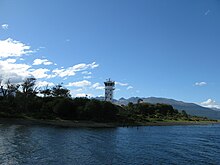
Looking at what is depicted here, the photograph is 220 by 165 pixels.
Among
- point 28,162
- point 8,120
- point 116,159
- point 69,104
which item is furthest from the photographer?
point 69,104

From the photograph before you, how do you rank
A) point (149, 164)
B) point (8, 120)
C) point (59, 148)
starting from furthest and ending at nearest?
point (8, 120), point (59, 148), point (149, 164)

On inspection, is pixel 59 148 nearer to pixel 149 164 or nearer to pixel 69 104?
pixel 149 164

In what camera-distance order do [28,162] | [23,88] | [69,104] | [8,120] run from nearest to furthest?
[28,162] < [8,120] < [69,104] < [23,88]

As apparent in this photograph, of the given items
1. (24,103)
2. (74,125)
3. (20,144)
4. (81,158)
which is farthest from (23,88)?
(81,158)

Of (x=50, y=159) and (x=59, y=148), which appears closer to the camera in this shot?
(x=50, y=159)

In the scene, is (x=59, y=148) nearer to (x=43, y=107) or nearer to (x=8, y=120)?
(x=8, y=120)

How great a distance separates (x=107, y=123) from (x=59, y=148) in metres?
84.6

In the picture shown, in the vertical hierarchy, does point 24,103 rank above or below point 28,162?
above

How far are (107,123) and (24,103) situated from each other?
4031cm

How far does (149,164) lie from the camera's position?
178 feet

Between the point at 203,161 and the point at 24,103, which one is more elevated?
the point at 24,103

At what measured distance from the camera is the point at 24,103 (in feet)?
507

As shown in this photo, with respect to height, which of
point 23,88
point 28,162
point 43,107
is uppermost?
point 23,88

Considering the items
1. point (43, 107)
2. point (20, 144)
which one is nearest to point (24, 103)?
point (43, 107)
